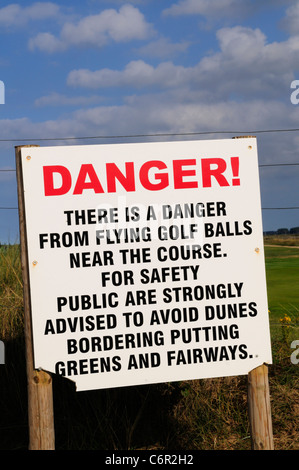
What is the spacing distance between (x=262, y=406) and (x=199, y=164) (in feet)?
6.26

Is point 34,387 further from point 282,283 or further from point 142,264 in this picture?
point 282,283

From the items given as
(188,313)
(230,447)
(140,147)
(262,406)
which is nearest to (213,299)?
(188,313)

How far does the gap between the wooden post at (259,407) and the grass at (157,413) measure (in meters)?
1.21

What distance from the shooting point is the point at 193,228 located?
399cm

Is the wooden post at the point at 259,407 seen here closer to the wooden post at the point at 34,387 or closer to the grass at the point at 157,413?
the grass at the point at 157,413

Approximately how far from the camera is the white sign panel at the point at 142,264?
3.85 metres

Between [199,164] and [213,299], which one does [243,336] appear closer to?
[213,299]

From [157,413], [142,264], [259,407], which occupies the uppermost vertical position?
[142,264]

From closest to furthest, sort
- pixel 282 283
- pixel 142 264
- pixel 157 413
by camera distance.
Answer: pixel 142 264
pixel 157 413
pixel 282 283

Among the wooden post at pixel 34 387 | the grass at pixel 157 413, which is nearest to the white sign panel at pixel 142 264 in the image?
the wooden post at pixel 34 387

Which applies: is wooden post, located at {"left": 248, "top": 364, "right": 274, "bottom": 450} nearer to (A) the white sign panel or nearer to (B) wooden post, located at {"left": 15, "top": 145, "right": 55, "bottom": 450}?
(A) the white sign panel

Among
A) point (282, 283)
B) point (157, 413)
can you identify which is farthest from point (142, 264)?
point (282, 283)

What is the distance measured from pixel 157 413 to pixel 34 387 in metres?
2.15

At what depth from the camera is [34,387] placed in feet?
12.9
